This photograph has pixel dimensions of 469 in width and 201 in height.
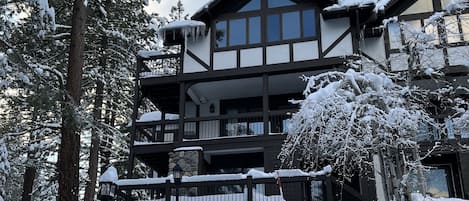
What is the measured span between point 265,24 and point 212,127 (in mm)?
3888

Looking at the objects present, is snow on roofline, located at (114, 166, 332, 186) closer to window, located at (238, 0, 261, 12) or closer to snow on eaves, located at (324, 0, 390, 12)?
snow on eaves, located at (324, 0, 390, 12)

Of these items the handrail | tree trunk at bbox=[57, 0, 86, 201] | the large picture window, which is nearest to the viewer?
tree trunk at bbox=[57, 0, 86, 201]

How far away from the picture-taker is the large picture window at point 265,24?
16453 mm

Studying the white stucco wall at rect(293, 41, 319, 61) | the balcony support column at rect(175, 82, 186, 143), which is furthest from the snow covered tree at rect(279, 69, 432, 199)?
the balcony support column at rect(175, 82, 186, 143)

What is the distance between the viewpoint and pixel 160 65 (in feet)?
57.0

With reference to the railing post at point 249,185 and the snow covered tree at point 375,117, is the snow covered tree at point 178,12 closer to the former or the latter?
the railing post at point 249,185

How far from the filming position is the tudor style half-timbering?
51.5 feet

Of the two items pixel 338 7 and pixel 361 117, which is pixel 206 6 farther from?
pixel 361 117

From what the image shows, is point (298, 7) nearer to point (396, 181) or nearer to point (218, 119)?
point (218, 119)

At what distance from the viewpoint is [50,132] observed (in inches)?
675

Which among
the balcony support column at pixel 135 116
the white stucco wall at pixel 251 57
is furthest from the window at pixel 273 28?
the balcony support column at pixel 135 116

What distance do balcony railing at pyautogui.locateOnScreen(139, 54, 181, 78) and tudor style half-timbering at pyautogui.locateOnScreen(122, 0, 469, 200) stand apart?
34mm

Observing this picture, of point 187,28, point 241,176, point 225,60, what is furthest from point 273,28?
point 241,176

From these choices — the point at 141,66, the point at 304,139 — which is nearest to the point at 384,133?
the point at 304,139
